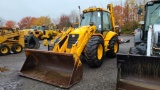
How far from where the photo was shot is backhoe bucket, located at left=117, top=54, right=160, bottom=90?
401 centimetres

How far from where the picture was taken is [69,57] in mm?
5129

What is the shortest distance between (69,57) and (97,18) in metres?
2.95

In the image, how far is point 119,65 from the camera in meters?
4.27

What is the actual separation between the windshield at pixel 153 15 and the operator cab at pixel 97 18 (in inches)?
70.1

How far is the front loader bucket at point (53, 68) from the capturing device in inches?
196

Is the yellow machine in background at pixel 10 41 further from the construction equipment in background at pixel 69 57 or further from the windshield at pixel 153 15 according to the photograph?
the windshield at pixel 153 15

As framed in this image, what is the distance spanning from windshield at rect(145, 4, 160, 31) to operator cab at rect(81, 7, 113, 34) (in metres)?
1.78

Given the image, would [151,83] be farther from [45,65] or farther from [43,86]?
[45,65]

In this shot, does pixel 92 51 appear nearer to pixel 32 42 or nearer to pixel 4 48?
pixel 4 48

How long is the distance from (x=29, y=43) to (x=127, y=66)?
10.1 metres

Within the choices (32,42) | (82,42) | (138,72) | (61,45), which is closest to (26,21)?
(32,42)

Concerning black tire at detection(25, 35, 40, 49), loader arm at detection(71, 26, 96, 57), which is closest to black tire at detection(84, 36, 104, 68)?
loader arm at detection(71, 26, 96, 57)

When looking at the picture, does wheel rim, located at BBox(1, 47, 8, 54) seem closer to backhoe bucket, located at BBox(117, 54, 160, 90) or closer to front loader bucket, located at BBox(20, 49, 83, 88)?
front loader bucket, located at BBox(20, 49, 83, 88)

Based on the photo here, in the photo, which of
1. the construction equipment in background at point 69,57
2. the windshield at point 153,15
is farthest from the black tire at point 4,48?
the windshield at point 153,15
